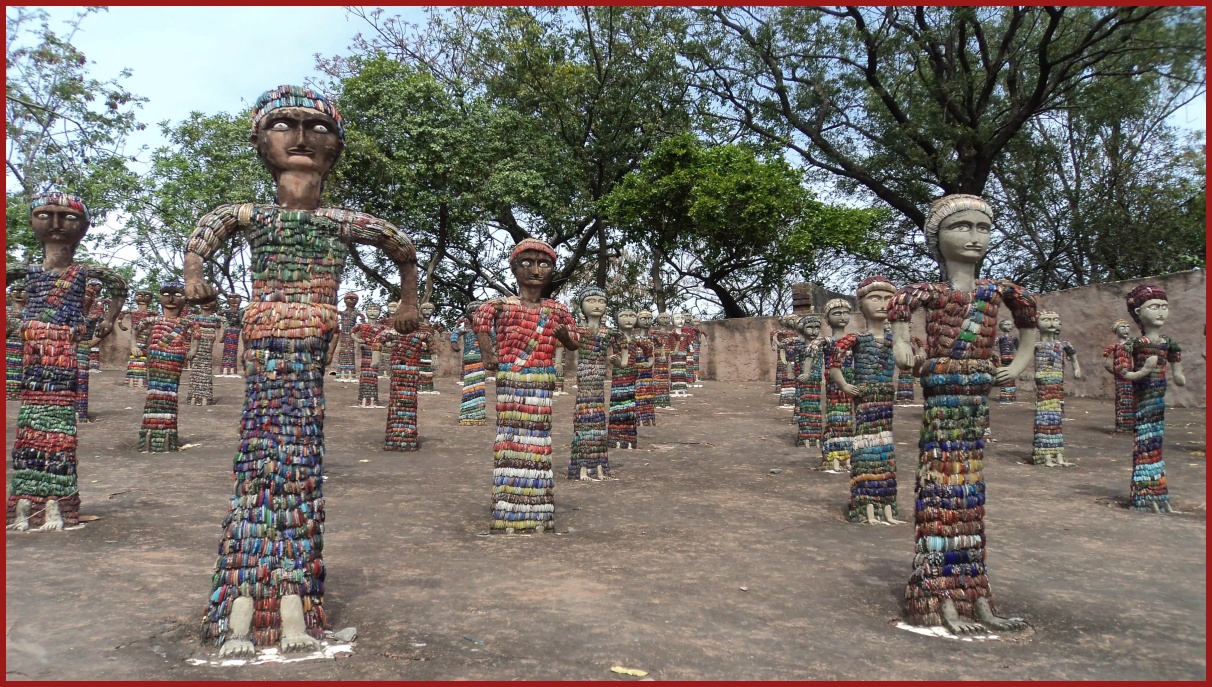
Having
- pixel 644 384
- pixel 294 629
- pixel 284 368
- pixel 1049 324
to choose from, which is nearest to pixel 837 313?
pixel 1049 324

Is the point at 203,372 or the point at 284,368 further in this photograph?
the point at 203,372

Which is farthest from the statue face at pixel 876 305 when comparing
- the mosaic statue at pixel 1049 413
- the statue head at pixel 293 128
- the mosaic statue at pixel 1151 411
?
the statue head at pixel 293 128

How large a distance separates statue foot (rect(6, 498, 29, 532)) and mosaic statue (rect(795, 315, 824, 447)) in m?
9.53

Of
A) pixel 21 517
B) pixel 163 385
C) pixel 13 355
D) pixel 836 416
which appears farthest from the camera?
pixel 13 355

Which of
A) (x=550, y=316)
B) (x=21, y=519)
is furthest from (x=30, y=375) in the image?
(x=550, y=316)

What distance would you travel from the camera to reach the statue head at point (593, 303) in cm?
A: 1056

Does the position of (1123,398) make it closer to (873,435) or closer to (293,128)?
(873,435)

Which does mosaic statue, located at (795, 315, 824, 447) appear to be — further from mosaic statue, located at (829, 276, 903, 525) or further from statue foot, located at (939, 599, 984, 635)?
statue foot, located at (939, 599, 984, 635)

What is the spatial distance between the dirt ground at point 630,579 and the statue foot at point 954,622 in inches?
6.2

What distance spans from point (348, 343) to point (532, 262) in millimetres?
19042

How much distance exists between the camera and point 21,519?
698 centimetres

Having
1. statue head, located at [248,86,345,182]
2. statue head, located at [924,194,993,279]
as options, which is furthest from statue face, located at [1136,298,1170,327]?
statue head, located at [248,86,345,182]

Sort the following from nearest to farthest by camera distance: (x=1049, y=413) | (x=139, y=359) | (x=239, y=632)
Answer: (x=239, y=632) → (x=1049, y=413) → (x=139, y=359)

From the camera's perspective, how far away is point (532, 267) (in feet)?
25.5
